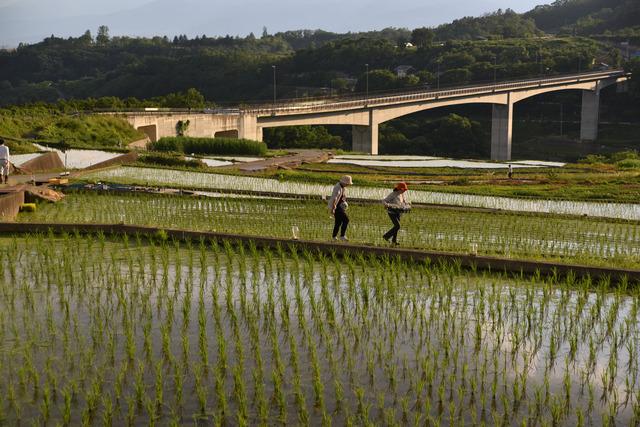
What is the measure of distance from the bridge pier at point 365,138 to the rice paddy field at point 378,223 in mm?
46616

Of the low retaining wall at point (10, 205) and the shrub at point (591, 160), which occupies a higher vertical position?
the low retaining wall at point (10, 205)

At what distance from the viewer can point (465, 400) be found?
910 centimetres

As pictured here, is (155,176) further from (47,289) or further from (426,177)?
(47,289)

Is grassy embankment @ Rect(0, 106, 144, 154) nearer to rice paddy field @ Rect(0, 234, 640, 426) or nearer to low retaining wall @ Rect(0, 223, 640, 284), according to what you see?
low retaining wall @ Rect(0, 223, 640, 284)

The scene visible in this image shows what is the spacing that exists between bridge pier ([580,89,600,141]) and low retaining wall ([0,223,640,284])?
89.8 meters

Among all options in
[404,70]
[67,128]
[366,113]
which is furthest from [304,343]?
[404,70]

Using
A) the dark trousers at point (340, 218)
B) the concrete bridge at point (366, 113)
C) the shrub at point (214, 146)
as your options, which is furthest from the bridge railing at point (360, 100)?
the dark trousers at point (340, 218)

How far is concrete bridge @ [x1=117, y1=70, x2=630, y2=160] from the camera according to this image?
181 ft

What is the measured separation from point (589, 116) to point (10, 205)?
90.6 m

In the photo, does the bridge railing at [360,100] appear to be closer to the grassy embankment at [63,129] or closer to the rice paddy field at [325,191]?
the grassy embankment at [63,129]

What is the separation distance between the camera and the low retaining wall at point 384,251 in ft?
46.6

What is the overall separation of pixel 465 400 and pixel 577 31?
190715 mm

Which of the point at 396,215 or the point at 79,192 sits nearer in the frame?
the point at 396,215

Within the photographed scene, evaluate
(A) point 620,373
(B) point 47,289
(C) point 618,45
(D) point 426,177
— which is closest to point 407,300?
(A) point 620,373
